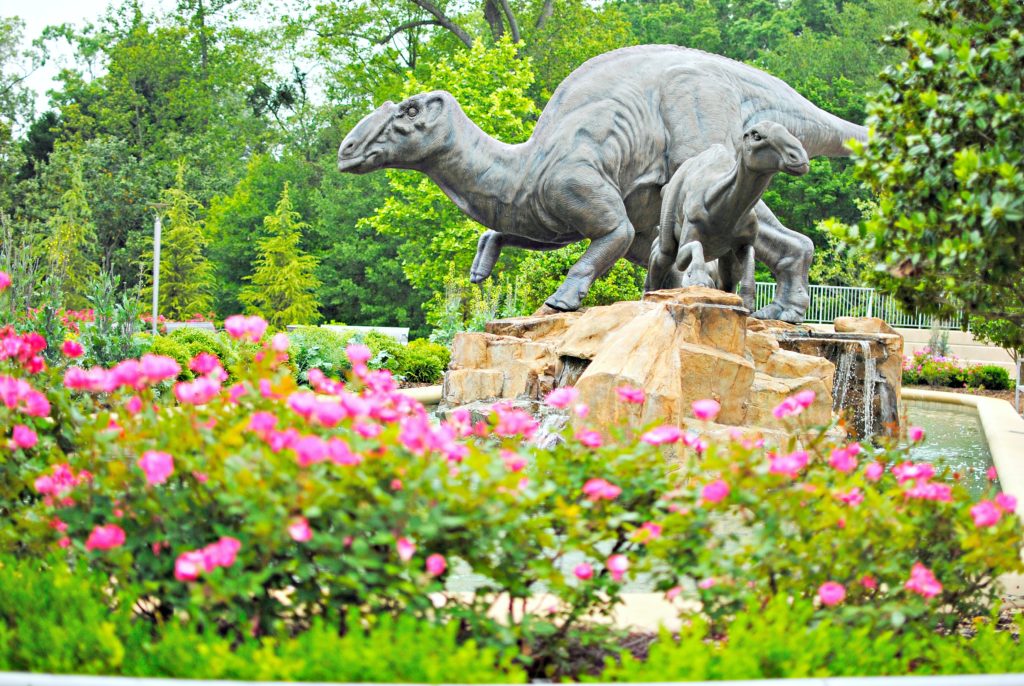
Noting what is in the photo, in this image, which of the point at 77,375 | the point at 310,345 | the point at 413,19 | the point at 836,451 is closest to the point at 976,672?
the point at 836,451

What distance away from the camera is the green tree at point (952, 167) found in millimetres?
3943

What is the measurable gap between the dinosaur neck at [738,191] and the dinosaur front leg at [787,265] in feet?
6.47

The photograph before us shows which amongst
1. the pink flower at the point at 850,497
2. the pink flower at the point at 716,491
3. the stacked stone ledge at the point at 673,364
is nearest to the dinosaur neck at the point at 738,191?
the stacked stone ledge at the point at 673,364

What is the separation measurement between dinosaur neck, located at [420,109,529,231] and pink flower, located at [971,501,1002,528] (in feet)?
25.4

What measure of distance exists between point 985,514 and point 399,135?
783cm

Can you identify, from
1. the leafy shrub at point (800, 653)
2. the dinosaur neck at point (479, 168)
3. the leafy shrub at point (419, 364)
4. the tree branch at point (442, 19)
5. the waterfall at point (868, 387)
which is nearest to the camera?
the leafy shrub at point (800, 653)

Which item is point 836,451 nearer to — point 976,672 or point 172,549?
point 976,672

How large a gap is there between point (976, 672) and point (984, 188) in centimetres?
184

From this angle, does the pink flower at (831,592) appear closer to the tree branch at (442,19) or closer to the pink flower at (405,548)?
the pink flower at (405,548)

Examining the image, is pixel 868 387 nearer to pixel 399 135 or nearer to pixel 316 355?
pixel 399 135

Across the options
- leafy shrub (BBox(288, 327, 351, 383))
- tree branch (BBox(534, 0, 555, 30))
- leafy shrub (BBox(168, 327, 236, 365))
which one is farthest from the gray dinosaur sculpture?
tree branch (BBox(534, 0, 555, 30))

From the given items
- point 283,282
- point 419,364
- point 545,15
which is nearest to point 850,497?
point 419,364

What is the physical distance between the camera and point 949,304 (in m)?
4.70

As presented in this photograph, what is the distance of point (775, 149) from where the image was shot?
25.9ft
